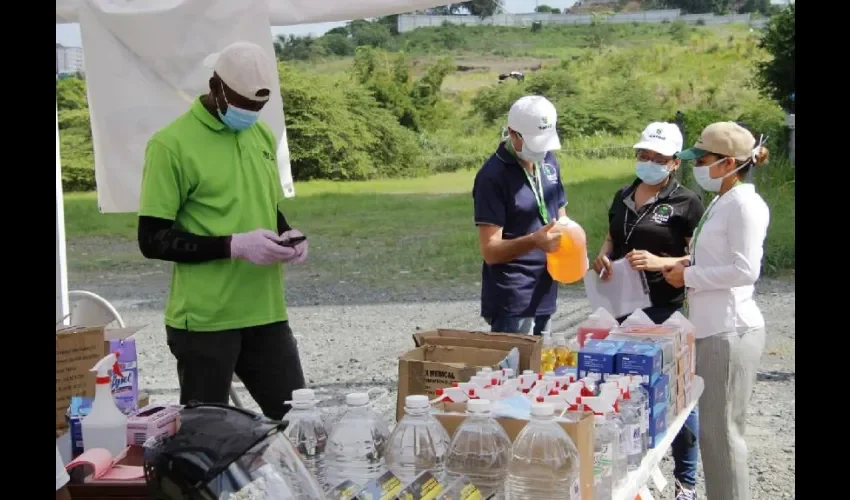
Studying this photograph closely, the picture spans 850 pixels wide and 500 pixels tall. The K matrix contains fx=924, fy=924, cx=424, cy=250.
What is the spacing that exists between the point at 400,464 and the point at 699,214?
94.5 inches

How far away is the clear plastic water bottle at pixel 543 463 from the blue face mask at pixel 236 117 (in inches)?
60.4

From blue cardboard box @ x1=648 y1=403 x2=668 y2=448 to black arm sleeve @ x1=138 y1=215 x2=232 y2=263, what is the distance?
4.56ft

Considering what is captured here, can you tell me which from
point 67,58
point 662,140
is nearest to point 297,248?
point 662,140

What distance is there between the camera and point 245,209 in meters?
3.07

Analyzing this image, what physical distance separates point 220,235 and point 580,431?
144 cm

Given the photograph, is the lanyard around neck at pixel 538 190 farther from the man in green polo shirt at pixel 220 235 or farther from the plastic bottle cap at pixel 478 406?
the plastic bottle cap at pixel 478 406

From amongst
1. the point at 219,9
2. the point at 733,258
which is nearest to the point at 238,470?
the point at 733,258

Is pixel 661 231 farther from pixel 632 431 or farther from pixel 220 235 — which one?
pixel 220 235

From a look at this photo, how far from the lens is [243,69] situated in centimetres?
300

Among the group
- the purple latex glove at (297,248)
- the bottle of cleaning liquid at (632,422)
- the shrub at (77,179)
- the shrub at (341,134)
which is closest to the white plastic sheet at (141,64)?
the purple latex glove at (297,248)

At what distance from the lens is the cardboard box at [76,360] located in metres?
2.64
